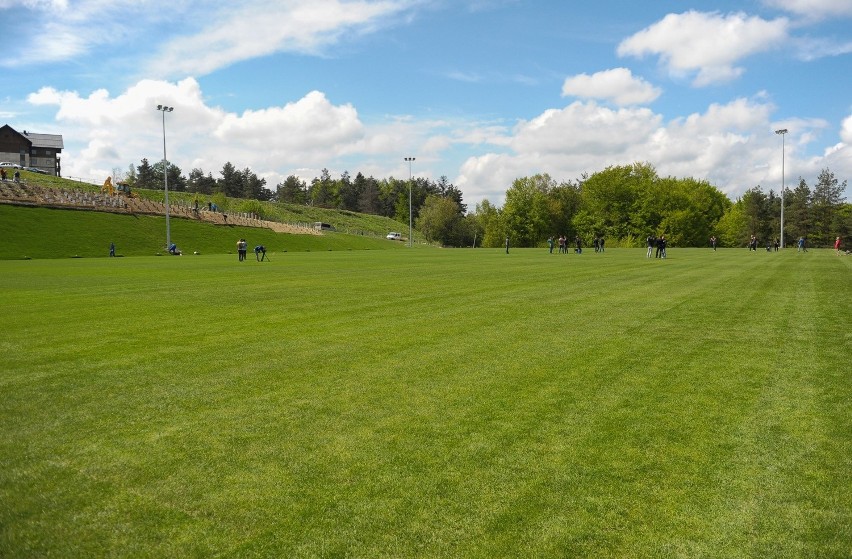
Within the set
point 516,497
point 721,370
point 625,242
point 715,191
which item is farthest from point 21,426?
point 715,191

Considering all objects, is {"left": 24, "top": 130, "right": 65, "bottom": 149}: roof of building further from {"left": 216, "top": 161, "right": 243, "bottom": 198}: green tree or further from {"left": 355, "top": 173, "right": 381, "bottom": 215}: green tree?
{"left": 355, "top": 173, "right": 381, "bottom": 215}: green tree

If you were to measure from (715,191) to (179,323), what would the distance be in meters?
135

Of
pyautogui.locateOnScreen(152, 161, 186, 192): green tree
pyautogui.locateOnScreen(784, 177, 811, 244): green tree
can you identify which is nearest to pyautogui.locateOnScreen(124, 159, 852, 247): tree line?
pyautogui.locateOnScreen(784, 177, 811, 244): green tree

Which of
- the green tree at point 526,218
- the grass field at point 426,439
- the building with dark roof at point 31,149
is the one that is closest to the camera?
the grass field at point 426,439

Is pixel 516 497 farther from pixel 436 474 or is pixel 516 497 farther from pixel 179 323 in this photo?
pixel 179 323

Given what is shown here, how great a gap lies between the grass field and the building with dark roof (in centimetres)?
12147

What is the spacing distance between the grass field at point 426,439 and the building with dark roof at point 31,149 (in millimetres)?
121472

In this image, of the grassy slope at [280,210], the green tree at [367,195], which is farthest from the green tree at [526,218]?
the green tree at [367,195]

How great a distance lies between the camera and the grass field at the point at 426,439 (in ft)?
11.9

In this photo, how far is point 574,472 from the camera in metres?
4.47

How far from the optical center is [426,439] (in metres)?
5.20

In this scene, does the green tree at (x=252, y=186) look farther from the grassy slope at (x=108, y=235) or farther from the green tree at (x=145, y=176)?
the grassy slope at (x=108, y=235)

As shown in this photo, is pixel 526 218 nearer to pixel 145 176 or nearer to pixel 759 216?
pixel 759 216

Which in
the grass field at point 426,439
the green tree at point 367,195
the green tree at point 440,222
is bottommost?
the grass field at point 426,439
